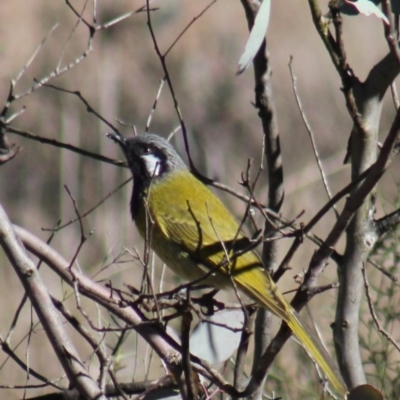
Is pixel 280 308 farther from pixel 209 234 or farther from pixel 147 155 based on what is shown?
pixel 147 155

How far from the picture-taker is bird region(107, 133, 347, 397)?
291 cm

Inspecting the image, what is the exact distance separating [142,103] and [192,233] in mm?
4580

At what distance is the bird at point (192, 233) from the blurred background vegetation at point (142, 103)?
8.37 feet

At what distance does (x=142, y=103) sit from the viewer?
805 centimetres

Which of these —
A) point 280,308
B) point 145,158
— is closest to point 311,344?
point 280,308

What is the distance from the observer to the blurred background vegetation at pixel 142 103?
7.15m

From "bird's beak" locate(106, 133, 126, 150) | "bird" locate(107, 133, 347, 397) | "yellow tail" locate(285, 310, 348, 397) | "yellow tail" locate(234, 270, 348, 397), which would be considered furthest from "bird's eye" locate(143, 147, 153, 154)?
"yellow tail" locate(285, 310, 348, 397)

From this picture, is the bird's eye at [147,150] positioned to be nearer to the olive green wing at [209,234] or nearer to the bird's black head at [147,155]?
the bird's black head at [147,155]

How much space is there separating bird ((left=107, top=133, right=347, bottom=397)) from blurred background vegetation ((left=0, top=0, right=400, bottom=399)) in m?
2.55

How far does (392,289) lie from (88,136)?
4052 millimetres

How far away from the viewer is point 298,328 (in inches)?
114

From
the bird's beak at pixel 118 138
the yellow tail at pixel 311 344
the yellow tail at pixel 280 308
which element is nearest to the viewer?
the yellow tail at pixel 311 344

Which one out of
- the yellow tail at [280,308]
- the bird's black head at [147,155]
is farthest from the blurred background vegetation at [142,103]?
the yellow tail at [280,308]

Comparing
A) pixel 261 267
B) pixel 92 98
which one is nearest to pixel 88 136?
pixel 92 98
